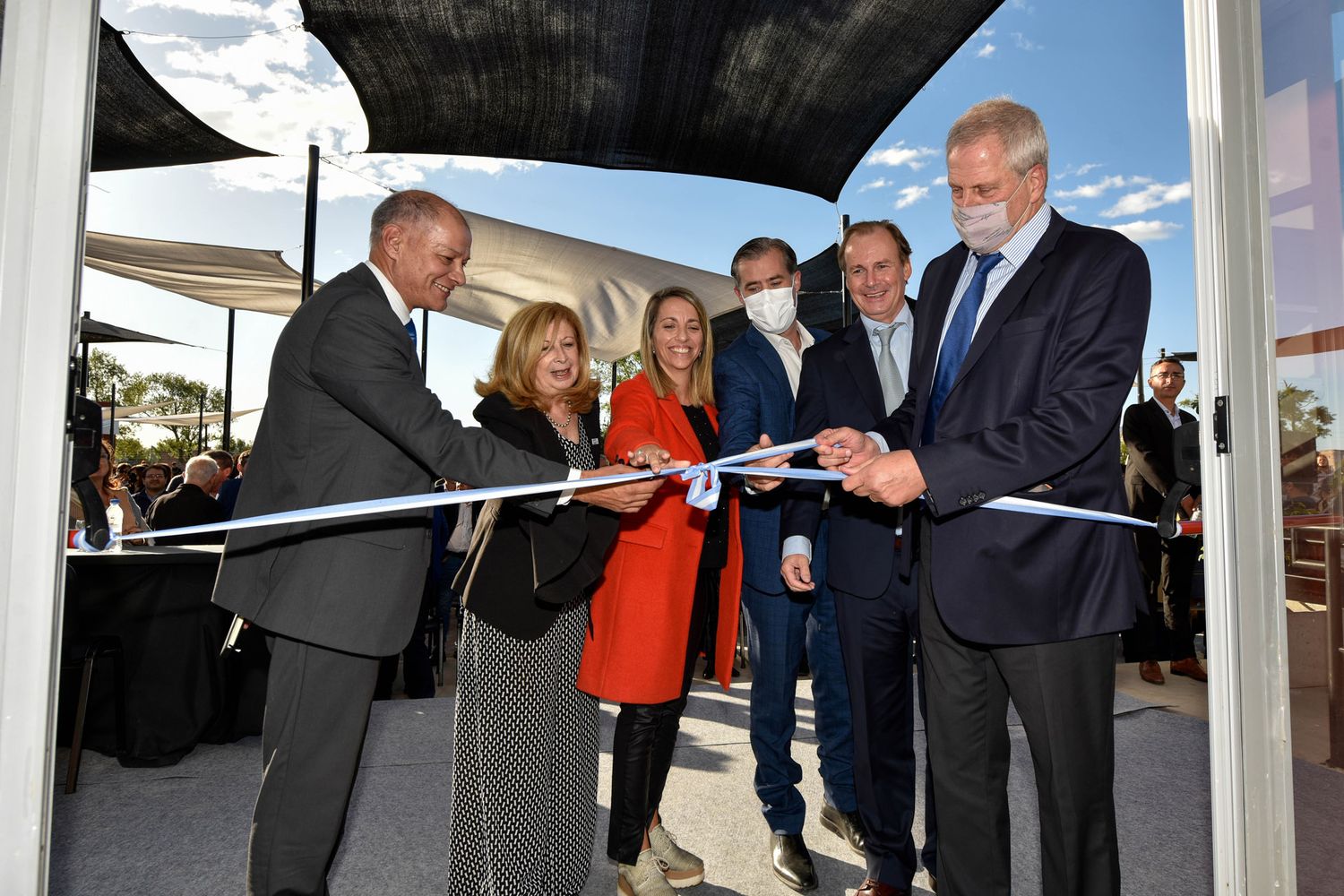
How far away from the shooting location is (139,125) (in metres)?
5.83

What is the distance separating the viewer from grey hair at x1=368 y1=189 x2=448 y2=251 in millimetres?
2158

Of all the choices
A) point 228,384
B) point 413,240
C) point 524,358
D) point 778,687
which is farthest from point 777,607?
point 228,384

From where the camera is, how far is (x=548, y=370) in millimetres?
2611

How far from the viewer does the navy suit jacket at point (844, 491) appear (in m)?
2.51

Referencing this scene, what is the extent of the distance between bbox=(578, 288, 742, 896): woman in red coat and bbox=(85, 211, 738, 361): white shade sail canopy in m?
4.90

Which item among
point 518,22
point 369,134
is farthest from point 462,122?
point 518,22

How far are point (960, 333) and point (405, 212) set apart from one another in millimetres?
1367

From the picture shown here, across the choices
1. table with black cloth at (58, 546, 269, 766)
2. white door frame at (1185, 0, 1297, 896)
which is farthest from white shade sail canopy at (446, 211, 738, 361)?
white door frame at (1185, 0, 1297, 896)

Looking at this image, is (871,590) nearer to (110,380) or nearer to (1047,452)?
(1047,452)

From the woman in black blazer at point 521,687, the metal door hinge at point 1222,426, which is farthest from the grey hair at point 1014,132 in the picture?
the woman in black blazer at point 521,687

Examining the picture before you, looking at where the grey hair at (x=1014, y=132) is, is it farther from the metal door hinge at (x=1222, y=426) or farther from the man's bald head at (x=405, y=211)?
the man's bald head at (x=405, y=211)

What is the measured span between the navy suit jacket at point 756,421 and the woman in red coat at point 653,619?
9 centimetres

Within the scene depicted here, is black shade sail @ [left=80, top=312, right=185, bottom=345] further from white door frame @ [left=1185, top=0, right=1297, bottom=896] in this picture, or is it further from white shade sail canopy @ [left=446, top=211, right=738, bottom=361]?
white door frame @ [left=1185, top=0, right=1297, bottom=896]

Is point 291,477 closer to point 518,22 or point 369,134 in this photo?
point 518,22
